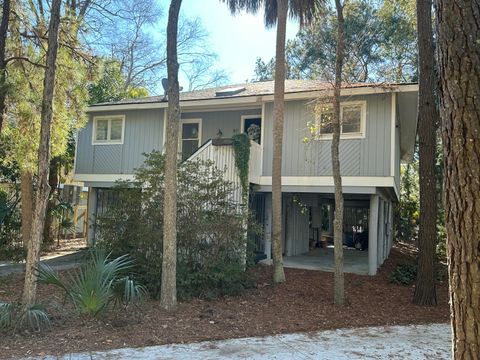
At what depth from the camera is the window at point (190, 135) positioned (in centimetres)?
1596

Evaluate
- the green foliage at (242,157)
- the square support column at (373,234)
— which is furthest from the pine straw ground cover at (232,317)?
the green foliage at (242,157)

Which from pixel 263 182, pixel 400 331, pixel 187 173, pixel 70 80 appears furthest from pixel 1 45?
pixel 400 331

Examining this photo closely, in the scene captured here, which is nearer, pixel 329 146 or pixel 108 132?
pixel 329 146

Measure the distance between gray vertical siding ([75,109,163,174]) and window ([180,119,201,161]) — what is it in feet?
3.11

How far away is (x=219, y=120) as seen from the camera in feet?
51.4

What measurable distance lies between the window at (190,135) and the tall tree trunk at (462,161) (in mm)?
13946

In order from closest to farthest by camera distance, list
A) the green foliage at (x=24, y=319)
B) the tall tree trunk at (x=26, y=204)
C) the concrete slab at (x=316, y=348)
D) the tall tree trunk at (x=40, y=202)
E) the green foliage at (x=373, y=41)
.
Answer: the concrete slab at (x=316, y=348) → the green foliage at (x=24, y=319) → the tall tree trunk at (x=40, y=202) → the tall tree trunk at (x=26, y=204) → the green foliage at (x=373, y=41)

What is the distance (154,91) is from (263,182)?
70.1 ft

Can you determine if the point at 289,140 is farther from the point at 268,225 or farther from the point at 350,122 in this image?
the point at 268,225

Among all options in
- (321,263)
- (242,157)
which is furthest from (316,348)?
(321,263)

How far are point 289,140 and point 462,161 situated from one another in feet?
36.6

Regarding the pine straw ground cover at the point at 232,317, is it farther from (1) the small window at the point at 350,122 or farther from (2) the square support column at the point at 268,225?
(1) the small window at the point at 350,122

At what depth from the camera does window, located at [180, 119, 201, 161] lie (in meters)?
16.0

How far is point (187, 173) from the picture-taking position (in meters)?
9.46
